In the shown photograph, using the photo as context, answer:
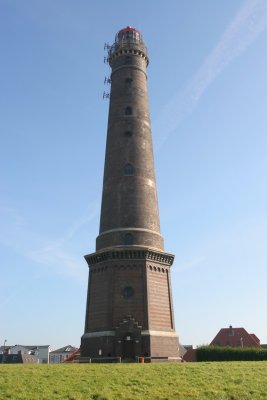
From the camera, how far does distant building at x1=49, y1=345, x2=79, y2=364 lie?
99562mm

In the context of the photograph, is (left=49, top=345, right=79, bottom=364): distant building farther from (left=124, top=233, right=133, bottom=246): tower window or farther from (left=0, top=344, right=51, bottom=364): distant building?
(left=124, top=233, right=133, bottom=246): tower window

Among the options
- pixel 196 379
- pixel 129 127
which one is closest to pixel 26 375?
pixel 196 379

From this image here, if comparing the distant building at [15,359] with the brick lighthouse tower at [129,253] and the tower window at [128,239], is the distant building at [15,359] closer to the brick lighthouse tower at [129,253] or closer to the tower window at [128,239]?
the brick lighthouse tower at [129,253]

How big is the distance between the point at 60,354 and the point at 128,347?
77284mm

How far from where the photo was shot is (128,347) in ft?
102

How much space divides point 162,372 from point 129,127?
2525 cm

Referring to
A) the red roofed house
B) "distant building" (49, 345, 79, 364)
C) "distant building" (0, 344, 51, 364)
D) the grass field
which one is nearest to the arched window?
the grass field

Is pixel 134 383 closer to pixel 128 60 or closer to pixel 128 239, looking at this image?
pixel 128 239

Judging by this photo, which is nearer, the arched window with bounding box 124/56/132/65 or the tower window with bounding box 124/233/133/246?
the tower window with bounding box 124/233/133/246

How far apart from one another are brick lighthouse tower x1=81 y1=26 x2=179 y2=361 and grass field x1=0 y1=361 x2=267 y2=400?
10.3m

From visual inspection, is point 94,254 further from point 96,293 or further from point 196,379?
point 196,379

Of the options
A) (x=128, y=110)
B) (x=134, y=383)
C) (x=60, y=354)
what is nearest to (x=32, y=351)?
(x=60, y=354)

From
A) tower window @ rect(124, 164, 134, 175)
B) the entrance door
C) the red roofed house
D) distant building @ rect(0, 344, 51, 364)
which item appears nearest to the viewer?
the entrance door

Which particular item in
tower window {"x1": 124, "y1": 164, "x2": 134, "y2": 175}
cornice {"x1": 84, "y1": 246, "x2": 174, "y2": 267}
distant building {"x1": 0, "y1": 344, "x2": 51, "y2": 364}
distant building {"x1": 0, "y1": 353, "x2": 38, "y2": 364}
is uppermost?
tower window {"x1": 124, "y1": 164, "x2": 134, "y2": 175}
